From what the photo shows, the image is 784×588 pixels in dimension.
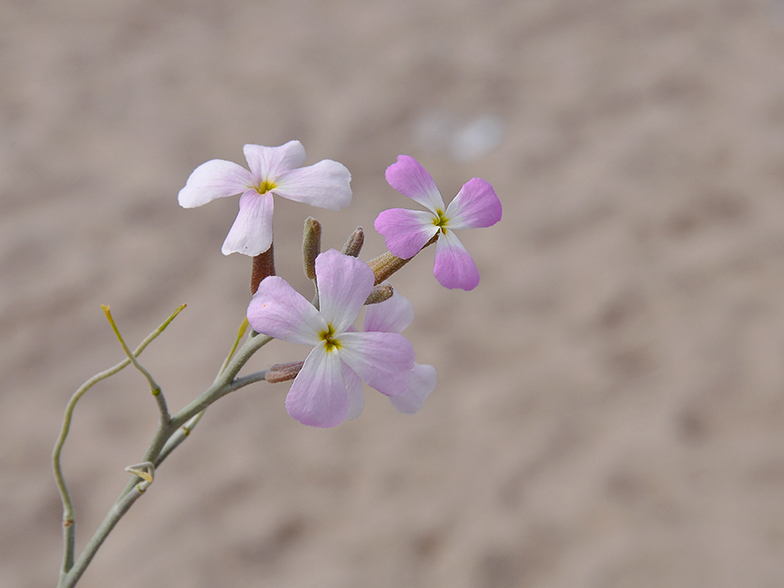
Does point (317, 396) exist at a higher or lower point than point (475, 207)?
lower

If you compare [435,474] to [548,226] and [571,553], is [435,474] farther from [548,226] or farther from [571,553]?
[548,226]

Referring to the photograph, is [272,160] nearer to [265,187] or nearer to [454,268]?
[265,187]

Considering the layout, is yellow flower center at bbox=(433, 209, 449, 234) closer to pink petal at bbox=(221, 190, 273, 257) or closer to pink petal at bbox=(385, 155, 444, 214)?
pink petal at bbox=(385, 155, 444, 214)

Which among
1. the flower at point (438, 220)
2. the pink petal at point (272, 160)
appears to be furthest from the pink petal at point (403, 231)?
the pink petal at point (272, 160)

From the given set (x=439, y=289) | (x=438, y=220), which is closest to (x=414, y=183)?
(x=438, y=220)

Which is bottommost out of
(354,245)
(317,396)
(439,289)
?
(317,396)

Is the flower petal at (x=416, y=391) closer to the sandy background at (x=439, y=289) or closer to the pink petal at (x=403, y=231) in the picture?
the pink petal at (x=403, y=231)
